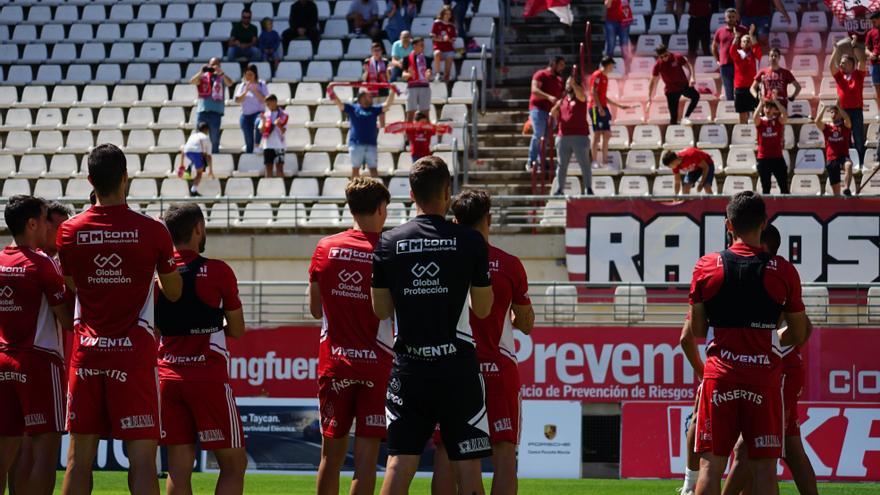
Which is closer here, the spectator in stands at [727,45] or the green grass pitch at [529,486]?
the green grass pitch at [529,486]

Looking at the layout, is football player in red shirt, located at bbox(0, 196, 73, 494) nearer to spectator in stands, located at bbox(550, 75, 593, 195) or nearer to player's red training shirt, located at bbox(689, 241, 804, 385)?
player's red training shirt, located at bbox(689, 241, 804, 385)

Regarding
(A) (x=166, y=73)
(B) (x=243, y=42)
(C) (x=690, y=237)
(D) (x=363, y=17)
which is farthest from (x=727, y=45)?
(A) (x=166, y=73)

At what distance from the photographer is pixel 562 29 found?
83.8ft

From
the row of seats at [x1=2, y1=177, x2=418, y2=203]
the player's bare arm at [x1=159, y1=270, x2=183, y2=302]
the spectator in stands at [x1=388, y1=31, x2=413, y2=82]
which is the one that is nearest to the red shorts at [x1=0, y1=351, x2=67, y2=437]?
the player's bare arm at [x1=159, y1=270, x2=183, y2=302]

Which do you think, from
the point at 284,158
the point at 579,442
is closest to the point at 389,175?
the point at 284,158

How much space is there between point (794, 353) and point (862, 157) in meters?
11.0

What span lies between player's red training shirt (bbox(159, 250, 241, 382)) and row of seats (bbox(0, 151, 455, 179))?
44.1ft

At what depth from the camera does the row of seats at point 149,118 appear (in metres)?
23.4

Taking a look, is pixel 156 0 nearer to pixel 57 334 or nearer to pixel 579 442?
pixel 579 442

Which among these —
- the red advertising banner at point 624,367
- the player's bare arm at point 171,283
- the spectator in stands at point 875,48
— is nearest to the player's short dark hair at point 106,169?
the player's bare arm at point 171,283

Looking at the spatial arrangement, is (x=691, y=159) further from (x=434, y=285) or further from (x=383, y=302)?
(x=434, y=285)

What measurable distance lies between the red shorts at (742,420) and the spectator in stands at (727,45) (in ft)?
45.5

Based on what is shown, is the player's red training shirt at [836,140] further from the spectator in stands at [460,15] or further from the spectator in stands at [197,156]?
the spectator in stands at [197,156]

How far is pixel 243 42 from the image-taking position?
→ 25938mm
